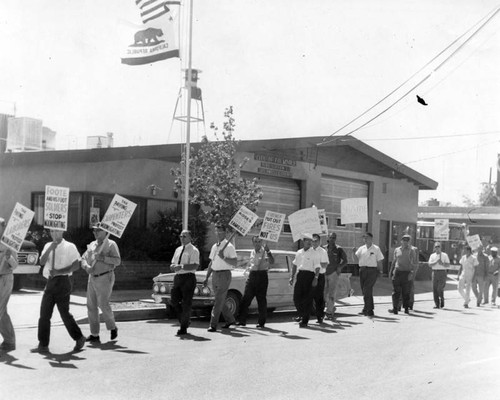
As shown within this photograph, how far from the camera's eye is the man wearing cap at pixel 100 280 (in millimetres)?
10078

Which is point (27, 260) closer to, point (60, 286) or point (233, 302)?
point (233, 302)

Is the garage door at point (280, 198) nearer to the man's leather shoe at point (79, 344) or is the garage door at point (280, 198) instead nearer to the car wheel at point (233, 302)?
the car wheel at point (233, 302)

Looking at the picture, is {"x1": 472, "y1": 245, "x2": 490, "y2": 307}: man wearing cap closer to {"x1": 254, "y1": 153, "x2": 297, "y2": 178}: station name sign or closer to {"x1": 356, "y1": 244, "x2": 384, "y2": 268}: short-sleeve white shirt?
{"x1": 356, "y1": 244, "x2": 384, "y2": 268}: short-sleeve white shirt

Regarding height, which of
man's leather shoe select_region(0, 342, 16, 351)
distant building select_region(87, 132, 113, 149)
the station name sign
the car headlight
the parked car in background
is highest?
distant building select_region(87, 132, 113, 149)

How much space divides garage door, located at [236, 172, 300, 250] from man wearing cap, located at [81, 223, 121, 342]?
1407 cm

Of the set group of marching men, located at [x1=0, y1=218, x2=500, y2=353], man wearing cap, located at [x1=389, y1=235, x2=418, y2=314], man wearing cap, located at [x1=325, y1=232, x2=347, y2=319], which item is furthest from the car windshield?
man wearing cap, located at [x1=389, y1=235, x2=418, y2=314]

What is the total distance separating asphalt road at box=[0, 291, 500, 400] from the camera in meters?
7.05

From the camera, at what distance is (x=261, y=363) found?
8.62 meters

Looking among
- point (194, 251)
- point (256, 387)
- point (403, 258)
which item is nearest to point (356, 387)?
point (256, 387)

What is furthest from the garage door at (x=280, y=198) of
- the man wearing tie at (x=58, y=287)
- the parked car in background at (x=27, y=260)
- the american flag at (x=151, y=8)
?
the man wearing tie at (x=58, y=287)

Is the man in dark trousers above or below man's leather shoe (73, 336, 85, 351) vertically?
above

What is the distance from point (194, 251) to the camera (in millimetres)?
11117

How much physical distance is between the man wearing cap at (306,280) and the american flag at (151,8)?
23.8ft

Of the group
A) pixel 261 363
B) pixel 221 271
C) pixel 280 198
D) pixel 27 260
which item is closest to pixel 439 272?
pixel 221 271
